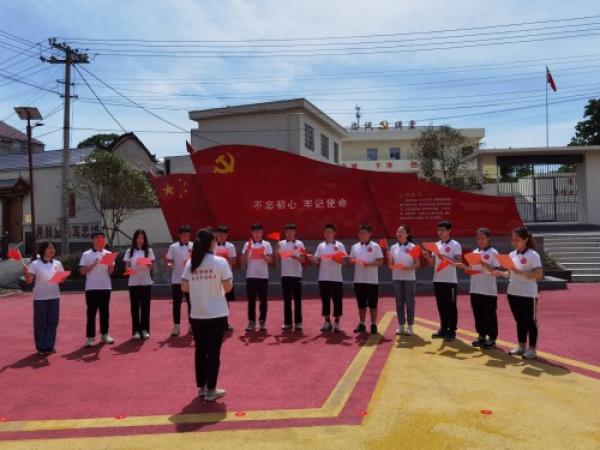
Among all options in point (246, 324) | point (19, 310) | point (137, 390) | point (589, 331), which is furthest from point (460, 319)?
point (19, 310)

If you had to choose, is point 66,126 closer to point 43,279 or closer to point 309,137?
point 309,137

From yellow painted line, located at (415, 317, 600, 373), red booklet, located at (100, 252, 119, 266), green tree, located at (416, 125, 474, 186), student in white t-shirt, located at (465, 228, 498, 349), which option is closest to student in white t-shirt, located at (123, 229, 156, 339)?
red booklet, located at (100, 252, 119, 266)

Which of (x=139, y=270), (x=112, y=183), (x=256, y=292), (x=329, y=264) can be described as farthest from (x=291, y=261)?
(x=112, y=183)

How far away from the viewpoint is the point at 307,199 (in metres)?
11.9

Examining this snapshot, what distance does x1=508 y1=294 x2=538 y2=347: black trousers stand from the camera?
18.2 feet

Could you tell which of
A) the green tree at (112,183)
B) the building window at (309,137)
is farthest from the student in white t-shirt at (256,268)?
the building window at (309,137)

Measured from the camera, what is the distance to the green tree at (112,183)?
58.3 ft

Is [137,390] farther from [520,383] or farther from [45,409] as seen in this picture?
[520,383]

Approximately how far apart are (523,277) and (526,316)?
435 mm

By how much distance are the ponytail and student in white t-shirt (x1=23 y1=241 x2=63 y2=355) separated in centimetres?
293

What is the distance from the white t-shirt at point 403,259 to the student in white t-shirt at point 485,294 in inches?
32.8

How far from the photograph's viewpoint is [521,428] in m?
3.62

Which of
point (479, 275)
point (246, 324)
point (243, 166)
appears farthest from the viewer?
point (243, 166)

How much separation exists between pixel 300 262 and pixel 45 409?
386 cm
